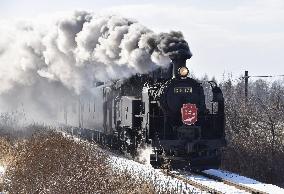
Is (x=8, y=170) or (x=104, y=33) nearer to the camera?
(x=8, y=170)

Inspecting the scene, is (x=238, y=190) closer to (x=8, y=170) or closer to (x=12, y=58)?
(x=8, y=170)

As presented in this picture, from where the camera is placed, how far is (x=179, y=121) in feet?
50.5

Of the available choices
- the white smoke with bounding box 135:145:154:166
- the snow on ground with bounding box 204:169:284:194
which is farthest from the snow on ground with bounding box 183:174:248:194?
the white smoke with bounding box 135:145:154:166

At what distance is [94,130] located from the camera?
72.6ft

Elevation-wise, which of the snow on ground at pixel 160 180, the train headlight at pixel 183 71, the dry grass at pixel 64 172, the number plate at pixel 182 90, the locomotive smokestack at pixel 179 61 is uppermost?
the locomotive smokestack at pixel 179 61

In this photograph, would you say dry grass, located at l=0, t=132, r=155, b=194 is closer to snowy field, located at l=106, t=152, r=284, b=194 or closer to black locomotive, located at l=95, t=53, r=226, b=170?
snowy field, located at l=106, t=152, r=284, b=194

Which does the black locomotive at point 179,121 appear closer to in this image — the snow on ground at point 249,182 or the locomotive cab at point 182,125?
the locomotive cab at point 182,125

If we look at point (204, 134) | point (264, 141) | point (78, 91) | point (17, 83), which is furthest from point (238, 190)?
point (17, 83)

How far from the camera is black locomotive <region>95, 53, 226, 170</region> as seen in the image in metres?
15.0

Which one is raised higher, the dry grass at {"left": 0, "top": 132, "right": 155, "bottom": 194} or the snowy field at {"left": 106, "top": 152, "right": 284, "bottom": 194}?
the dry grass at {"left": 0, "top": 132, "right": 155, "bottom": 194}

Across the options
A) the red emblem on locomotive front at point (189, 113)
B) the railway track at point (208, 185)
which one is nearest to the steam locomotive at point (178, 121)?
the red emblem on locomotive front at point (189, 113)

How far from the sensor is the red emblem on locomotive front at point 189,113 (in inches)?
597

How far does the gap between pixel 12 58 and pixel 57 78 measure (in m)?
4.60

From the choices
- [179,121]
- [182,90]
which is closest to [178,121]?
[179,121]
